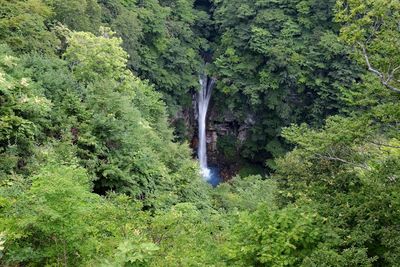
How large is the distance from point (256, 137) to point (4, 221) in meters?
21.4

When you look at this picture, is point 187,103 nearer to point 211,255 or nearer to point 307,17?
point 307,17

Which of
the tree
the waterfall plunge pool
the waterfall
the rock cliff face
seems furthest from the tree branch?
the waterfall

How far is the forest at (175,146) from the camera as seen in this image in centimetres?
543

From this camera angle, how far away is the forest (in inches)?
214

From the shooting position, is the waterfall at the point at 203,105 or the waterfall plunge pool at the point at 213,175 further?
the waterfall at the point at 203,105

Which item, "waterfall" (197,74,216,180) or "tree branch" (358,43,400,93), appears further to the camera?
"waterfall" (197,74,216,180)

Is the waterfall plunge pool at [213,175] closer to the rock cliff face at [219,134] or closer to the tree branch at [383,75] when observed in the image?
the rock cliff face at [219,134]

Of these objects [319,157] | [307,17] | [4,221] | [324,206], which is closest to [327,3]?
[307,17]

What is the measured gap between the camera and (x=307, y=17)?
81.4 feet

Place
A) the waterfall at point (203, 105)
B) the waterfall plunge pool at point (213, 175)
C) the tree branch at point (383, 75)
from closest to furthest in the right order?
the tree branch at point (383, 75) < the waterfall plunge pool at point (213, 175) < the waterfall at point (203, 105)

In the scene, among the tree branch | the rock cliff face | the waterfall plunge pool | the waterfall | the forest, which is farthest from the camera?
the waterfall

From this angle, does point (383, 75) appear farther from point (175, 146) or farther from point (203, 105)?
point (203, 105)

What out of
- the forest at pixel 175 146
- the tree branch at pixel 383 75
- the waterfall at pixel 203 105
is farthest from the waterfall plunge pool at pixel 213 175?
the tree branch at pixel 383 75

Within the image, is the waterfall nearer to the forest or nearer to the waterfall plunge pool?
the waterfall plunge pool
